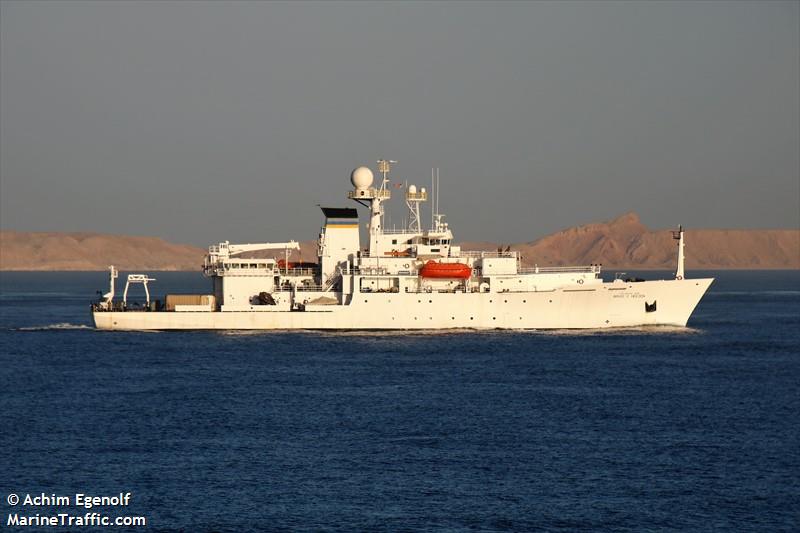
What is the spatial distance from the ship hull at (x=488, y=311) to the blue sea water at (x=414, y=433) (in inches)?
118

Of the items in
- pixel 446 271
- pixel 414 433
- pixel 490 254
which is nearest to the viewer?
pixel 414 433

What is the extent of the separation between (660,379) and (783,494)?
17949 millimetres

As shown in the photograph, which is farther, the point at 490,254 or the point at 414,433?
the point at 490,254

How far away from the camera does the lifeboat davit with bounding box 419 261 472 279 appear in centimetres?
5891

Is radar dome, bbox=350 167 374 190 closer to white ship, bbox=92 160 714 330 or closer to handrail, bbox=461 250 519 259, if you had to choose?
white ship, bbox=92 160 714 330

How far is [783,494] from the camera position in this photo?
25938 mm

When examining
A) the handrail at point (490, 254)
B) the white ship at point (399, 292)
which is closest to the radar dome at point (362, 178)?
the white ship at point (399, 292)

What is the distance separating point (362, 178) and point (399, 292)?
336 inches

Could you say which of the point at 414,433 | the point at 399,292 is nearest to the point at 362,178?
the point at 399,292

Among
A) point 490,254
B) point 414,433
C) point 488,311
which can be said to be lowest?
point 414,433

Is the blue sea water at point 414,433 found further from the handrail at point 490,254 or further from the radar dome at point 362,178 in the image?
the radar dome at point 362,178

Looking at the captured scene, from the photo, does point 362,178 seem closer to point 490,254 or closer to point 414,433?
point 490,254

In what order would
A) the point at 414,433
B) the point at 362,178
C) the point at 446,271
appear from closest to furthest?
1. the point at 414,433
2. the point at 446,271
3. the point at 362,178

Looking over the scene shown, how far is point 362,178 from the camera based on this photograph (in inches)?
2525
